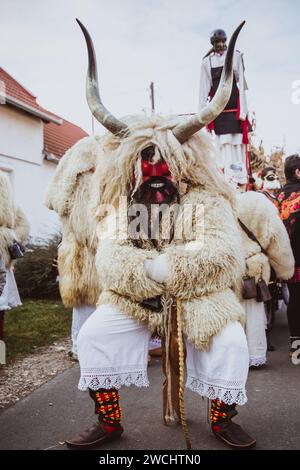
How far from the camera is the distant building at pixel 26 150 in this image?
42.5ft

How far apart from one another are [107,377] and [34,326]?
4.09 metres

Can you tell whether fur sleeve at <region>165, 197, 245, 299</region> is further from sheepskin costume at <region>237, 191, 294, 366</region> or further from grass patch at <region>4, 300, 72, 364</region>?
grass patch at <region>4, 300, 72, 364</region>

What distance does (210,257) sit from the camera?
2.82m

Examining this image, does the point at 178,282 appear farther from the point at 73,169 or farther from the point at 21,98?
the point at 21,98

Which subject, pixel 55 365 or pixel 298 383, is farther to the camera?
pixel 55 365

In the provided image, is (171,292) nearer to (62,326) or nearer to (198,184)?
(198,184)

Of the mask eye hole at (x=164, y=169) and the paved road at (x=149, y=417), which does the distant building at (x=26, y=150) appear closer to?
the paved road at (x=149, y=417)

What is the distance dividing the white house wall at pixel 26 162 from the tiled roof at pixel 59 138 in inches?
31.3

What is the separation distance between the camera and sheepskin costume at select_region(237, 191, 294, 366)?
467cm

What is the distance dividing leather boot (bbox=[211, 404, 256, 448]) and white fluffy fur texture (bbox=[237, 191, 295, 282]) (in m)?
1.98

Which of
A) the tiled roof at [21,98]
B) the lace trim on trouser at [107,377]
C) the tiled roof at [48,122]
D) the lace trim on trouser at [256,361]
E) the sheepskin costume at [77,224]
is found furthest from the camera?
the tiled roof at [48,122]

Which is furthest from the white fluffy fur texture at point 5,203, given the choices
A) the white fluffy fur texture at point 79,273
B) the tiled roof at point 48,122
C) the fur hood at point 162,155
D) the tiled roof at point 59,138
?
→ the tiled roof at point 59,138

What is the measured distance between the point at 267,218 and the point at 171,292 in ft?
6.78

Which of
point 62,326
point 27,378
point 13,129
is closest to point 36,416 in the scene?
point 27,378
